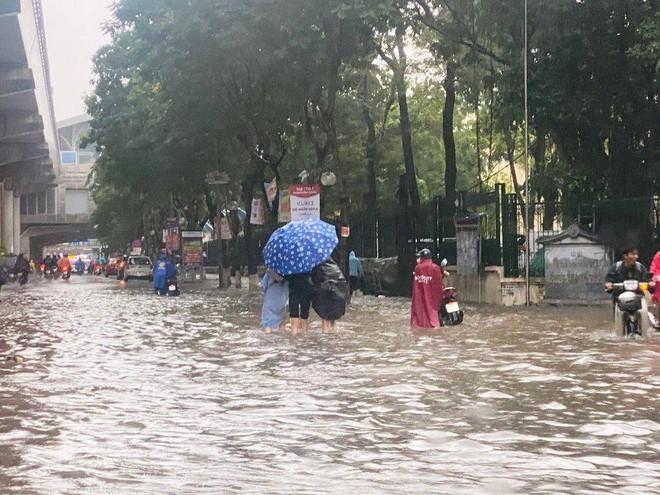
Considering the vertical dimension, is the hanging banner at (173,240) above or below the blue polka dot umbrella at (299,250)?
above

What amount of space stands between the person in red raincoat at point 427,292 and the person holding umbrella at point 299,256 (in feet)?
5.51

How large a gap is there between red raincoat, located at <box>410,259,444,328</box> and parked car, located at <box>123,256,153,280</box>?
45468mm

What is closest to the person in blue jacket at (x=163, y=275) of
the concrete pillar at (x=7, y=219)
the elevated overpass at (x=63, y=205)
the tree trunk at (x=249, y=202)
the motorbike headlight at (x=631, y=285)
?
the tree trunk at (x=249, y=202)

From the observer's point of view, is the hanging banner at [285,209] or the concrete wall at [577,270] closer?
the concrete wall at [577,270]

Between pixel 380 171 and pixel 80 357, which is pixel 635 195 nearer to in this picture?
pixel 80 357

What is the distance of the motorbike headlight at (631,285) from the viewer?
16.1m

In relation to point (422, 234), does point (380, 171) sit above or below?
above

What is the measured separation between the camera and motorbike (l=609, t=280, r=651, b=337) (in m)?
16.0

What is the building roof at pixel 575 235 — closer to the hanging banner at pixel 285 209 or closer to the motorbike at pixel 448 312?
the motorbike at pixel 448 312

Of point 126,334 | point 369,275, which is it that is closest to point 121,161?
point 369,275

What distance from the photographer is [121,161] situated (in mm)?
48875

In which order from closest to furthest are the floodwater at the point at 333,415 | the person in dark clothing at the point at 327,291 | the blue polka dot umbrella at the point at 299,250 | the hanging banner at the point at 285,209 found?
the floodwater at the point at 333,415, the blue polka dot umbrella at the point at 299,250, the person in dark clothing at the point at 327,291, the hanging banner at the point at 285,209

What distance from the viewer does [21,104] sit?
5156cm

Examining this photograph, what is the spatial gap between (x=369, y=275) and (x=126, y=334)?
62.5 feet
